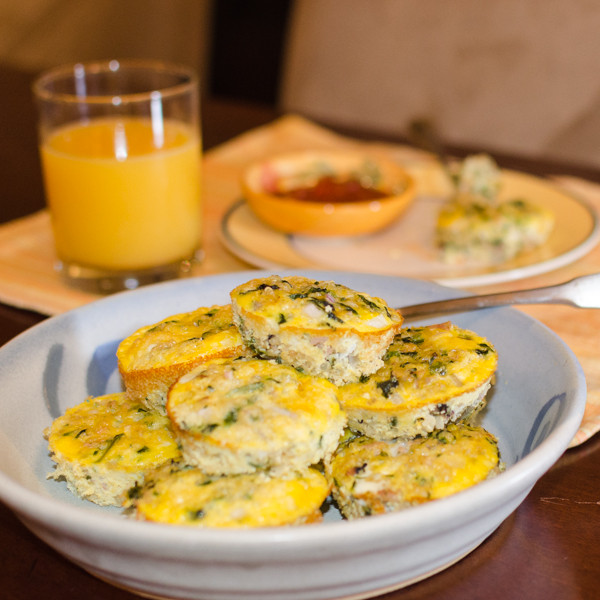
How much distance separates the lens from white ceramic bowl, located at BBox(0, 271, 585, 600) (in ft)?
2.17

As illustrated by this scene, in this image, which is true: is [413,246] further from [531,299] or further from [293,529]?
[293,529]

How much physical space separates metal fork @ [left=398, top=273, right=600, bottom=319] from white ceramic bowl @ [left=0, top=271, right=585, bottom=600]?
0.29ft

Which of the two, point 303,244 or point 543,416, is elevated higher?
point 543,416

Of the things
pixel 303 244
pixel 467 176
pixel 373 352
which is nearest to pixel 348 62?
pixel 467 176

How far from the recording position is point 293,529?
2.16 feet

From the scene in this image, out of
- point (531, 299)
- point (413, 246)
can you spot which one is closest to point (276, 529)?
point (531, 299)

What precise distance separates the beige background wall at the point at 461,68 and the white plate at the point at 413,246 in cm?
99

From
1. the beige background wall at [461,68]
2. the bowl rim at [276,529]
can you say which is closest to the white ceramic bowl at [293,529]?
the bowl rim at [276,529]

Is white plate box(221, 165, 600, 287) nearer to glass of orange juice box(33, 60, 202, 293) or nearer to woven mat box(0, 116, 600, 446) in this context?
woven mat box(0, 116, 600, 446)

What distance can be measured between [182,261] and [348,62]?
7.50 feet

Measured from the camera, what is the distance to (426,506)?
2.25 ft

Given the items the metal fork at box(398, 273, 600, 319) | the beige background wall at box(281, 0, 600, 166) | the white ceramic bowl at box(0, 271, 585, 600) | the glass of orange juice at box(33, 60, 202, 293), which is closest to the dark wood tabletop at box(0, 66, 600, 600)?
the white ceramic bowl at box(0, 271, 585, 600)

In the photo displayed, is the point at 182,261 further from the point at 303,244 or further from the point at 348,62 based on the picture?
the point at 348,62

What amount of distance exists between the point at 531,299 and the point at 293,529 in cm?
69
